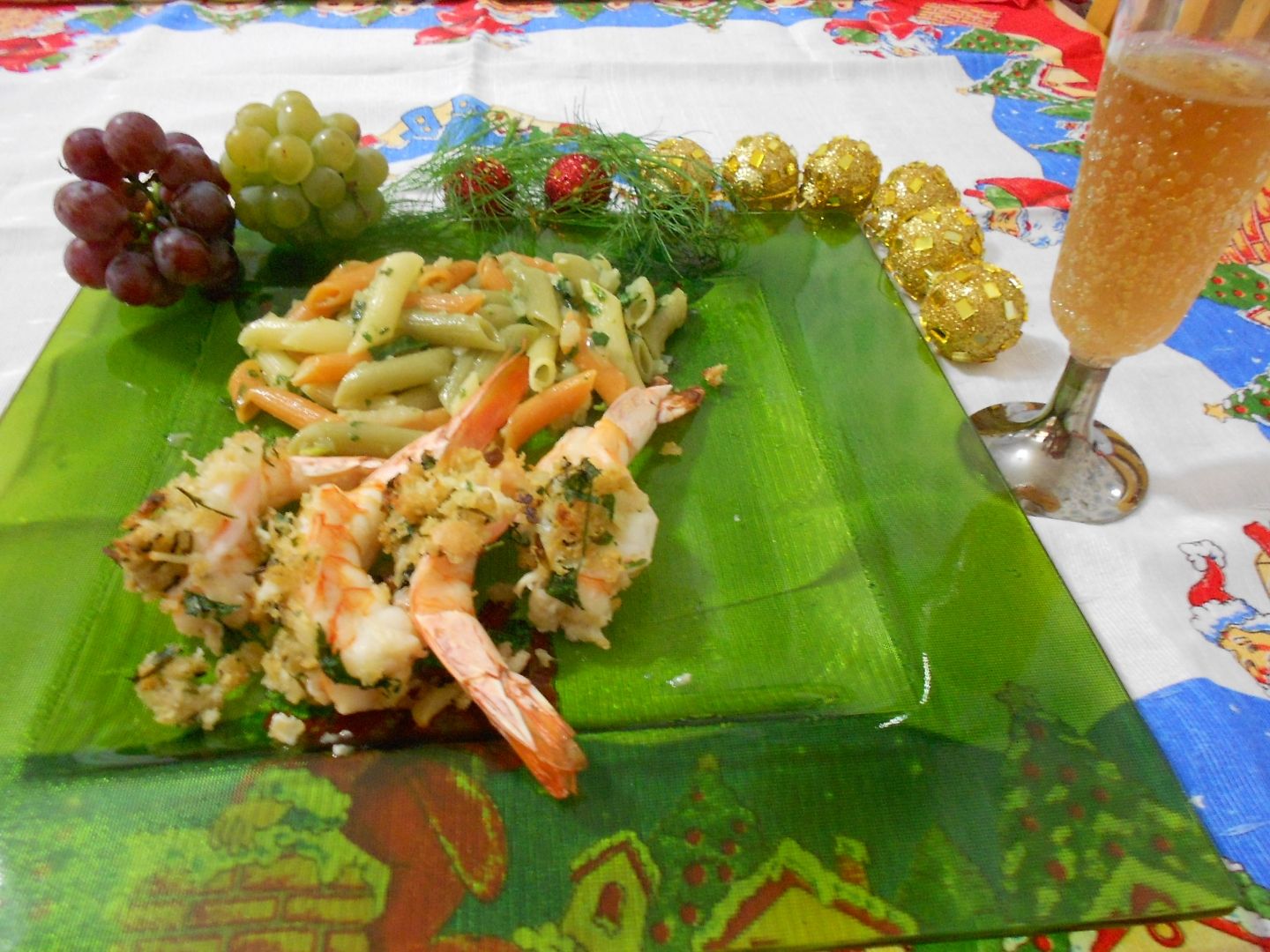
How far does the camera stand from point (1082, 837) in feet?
2.78

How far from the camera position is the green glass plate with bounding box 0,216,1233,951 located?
79 centimetres

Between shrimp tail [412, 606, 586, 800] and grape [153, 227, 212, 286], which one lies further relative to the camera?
grape [153, 227, 212, 286]

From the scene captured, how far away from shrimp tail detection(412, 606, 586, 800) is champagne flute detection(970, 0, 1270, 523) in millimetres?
812

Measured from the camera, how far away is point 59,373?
1.33m

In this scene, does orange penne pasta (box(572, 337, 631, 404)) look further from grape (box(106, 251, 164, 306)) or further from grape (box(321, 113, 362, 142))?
grape (box(106, 251, 164, 306))

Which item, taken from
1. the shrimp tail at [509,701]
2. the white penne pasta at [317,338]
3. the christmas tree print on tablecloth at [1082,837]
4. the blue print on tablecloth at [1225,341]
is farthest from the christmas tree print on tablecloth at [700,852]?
the blue print on tablecloth at [1225,341]

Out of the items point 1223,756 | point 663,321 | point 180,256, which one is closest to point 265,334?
point 180,256

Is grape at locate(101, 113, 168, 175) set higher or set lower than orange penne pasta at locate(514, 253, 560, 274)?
higher

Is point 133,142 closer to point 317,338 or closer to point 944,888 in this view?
point 317,338


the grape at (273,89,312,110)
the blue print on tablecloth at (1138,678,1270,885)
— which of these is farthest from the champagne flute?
the grape at (273,89,312,110)

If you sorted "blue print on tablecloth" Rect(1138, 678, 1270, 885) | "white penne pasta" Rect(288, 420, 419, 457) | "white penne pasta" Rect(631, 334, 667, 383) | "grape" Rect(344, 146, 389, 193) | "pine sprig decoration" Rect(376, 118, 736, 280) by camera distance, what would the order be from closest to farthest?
"blue print on tablecloth" Rect(1138, 678, 1270, 885)
"white penne pasta" Rect(288, 420, 419, 457)
"white penne pasta" Rect(631, 334, 667, 383)
"grape" Rect(344, 146, 389, 193)
"pine sprig decoration" Rect(376, 118, 736, 280)

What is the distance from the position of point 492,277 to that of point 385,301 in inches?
8.1

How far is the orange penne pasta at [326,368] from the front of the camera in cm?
129

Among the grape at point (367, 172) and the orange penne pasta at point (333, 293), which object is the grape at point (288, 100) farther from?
the orange penne pasta at point (333, 293)
